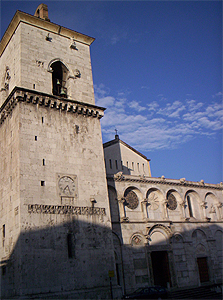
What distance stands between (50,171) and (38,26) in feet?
40.7

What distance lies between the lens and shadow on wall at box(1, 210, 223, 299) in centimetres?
1903

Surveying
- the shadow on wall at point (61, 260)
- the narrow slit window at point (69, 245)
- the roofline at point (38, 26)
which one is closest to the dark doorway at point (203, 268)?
the shadow on wall at point (61, 260)

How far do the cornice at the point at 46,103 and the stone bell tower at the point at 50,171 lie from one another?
72mm

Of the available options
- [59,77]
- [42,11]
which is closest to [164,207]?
[59,77]

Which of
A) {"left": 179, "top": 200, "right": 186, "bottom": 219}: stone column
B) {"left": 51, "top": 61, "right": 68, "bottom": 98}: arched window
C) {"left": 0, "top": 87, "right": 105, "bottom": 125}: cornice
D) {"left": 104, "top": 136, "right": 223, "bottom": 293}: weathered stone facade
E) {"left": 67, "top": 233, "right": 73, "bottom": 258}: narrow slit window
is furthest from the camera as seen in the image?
{"left": 179, "top": 200, "right": 186, "bottom": 219}: stone column

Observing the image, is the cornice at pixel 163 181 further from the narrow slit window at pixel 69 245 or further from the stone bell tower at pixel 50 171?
the narrow slit window at pixel 69 245

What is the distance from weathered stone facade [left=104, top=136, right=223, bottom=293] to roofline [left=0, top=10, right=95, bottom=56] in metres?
12.5

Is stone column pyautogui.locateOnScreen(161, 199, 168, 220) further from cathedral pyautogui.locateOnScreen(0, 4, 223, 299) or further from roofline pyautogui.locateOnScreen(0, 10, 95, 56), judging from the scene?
roofline pyautogui.locateOnScreen(0, 10, 95, 56)

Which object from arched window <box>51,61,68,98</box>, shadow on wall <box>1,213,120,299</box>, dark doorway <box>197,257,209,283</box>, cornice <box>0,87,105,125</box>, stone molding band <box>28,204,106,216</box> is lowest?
dark doorway <box>197,257,209,283</box>

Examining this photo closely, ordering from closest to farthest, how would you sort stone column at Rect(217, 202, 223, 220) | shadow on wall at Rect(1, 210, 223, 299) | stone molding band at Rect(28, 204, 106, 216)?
shadow on wall at Rect(1, 210, 223, 299) < stone molding band at Rect(28, 204, 106, 216) < stone column at Rect(217, 202, 223, 220)

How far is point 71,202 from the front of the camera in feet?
72.7

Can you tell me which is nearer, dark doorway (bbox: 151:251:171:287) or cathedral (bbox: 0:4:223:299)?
cathedral (bbox: 0:4:223:299)

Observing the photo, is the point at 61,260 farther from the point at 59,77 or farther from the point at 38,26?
the point at 38,26

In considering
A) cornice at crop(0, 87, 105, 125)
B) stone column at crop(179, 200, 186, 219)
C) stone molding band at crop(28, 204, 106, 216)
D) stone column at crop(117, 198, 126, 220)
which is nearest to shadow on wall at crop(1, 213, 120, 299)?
stone molding band at crop(28, 204, 106, 216)
